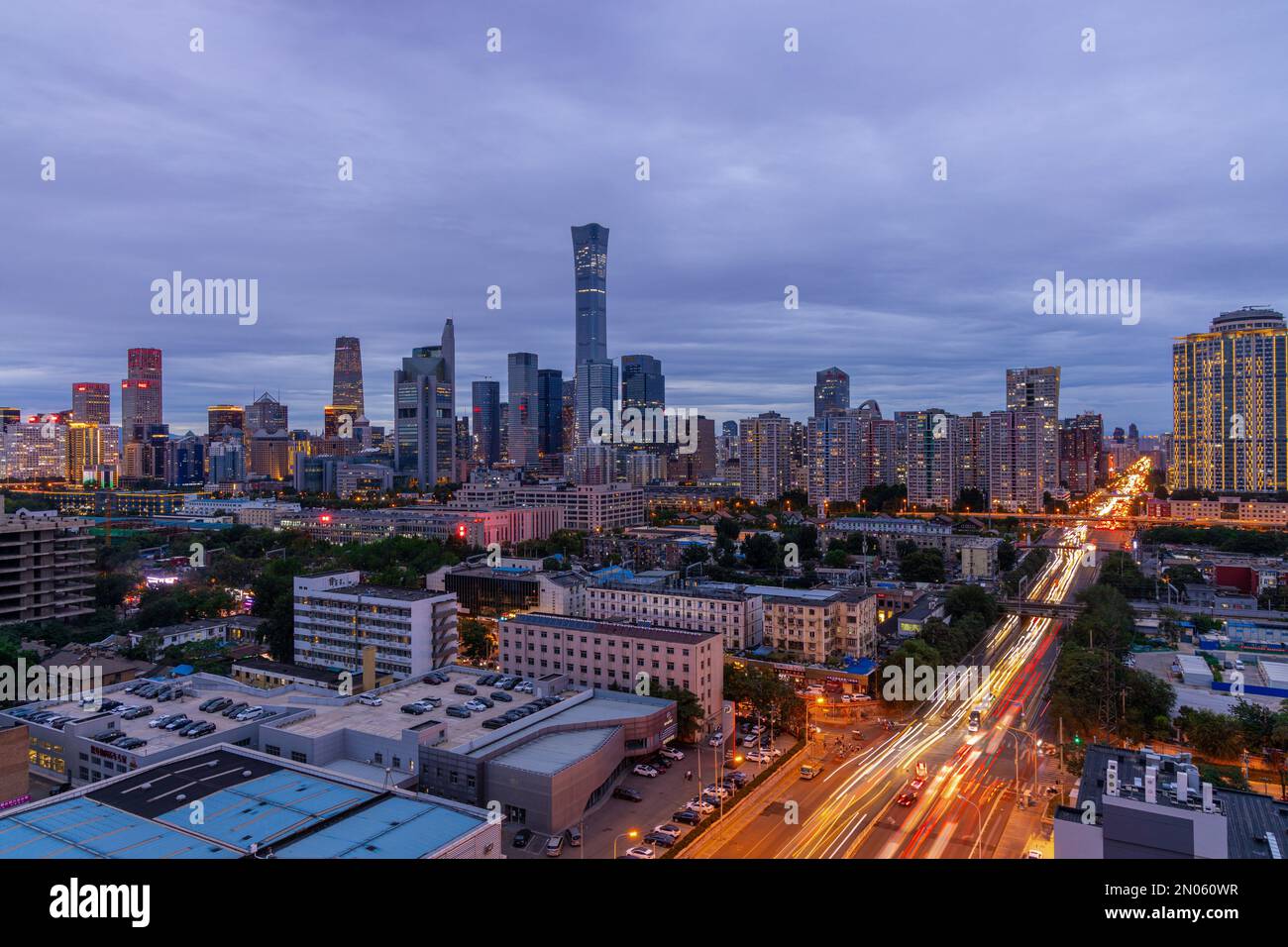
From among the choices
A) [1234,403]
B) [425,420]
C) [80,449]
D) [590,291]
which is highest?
[590,291]

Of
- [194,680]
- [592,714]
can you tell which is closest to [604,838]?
[592,714]

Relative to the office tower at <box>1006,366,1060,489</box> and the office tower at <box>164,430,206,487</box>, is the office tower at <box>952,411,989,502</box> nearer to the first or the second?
the office tower at <box>1006,366,1060,489</box>

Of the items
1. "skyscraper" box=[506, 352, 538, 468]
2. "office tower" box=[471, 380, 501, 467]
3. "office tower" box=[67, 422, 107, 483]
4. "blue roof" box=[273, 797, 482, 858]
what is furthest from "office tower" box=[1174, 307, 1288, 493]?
"office tower" box=[67, 422, 107, 483]

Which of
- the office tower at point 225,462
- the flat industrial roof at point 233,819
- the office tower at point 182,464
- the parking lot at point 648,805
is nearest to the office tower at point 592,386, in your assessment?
the office tower at point 225,462

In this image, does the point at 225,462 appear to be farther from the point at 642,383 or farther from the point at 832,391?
the point at 832,391

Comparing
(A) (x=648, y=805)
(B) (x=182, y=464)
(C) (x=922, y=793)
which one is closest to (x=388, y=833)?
(A) (x=648, y=805)

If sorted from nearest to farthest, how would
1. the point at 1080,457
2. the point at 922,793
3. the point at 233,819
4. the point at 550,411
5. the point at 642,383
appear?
the point at 233,819
the point at 922,793
the point at 1080,457
the point at 550,411
the point at 642,383
